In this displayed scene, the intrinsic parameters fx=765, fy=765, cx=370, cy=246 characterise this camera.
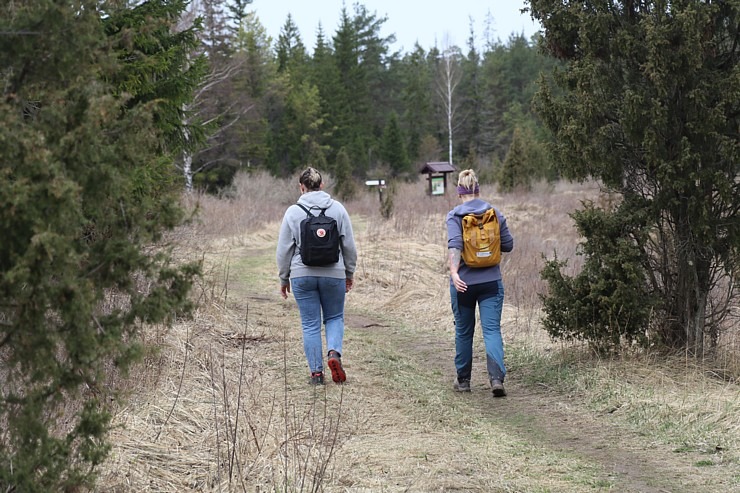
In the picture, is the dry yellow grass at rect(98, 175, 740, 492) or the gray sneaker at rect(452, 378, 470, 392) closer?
the dry yellow grass at rect(98, 175, 740, 492)

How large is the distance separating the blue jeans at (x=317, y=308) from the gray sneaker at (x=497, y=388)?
1336mm

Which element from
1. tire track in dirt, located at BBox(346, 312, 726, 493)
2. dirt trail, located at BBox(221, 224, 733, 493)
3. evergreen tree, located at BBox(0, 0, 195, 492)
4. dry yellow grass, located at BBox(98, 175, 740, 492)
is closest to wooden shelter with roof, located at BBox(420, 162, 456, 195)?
dry yellow grass, located at BBox(98, 175, 740, 492)

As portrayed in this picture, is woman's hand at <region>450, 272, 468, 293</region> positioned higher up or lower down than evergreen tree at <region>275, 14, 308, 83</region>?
lower down

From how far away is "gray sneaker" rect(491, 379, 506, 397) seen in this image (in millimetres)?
6461

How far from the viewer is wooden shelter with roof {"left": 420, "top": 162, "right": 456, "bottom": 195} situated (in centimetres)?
2742

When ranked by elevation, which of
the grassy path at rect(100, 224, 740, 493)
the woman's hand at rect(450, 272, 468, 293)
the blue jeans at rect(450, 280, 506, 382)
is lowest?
the grassy path at rect(100, 224, 740, 493)

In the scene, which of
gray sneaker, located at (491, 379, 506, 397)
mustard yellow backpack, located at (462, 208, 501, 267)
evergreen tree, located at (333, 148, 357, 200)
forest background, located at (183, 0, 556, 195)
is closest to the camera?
mustard yellow backpack, located at (462, 208, 501, 267)

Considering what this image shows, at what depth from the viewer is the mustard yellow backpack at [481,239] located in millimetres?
6332

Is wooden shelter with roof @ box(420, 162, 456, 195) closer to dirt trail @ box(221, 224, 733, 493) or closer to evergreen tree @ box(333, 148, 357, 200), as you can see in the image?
evergreen tree @ box(333, 148, 357, 200)

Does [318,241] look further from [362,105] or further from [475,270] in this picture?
[362,105]

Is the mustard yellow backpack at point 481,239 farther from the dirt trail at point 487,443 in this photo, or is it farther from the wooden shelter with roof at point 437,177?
the wooden shelter with roof at point 437,177

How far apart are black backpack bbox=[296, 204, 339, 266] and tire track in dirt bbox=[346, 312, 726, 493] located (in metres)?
1.62

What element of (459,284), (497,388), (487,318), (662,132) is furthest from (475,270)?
(662,132)

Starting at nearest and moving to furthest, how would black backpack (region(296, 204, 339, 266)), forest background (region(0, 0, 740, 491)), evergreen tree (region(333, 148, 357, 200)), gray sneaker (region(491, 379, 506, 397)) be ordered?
forest background (region(0, 0, 740, 491)) < black backpack (region(296, 204, 339, 266)) < gray sneaker (region(491, 379, 506, 397)) < evergreen tree (region(333, 148, 357, 200))
